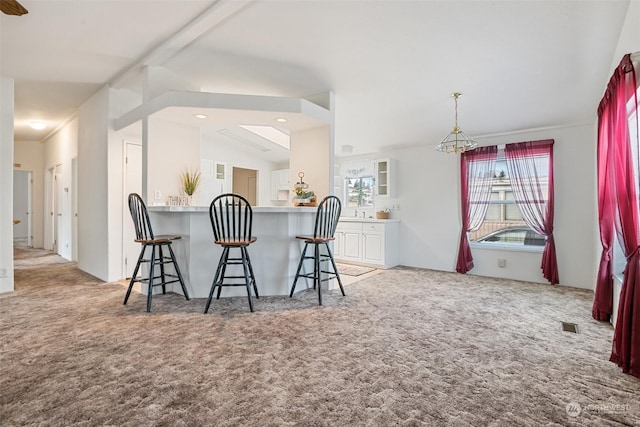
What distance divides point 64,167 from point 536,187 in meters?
8.42

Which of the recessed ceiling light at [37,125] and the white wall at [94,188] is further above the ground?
the recessed ceiling light at [37,125]

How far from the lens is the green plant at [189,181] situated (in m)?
3.94

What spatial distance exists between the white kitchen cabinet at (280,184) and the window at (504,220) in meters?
4.19

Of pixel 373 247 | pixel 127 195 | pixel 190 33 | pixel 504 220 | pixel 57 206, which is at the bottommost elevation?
pixel 373 247

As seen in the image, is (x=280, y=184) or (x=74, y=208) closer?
(x=74, y=208)

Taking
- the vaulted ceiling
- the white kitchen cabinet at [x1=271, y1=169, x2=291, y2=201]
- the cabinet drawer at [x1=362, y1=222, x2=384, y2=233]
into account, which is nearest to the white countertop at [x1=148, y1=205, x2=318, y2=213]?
the vaulted ceiling

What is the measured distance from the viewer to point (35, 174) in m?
7.50


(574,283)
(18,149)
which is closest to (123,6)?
(574,283)

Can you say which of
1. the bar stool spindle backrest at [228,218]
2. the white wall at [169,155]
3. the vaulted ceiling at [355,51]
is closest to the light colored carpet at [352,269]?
the bar stool spindle backrest at [228,218]

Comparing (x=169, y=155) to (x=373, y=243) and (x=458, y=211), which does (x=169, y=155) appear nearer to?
(x=373, y=243)

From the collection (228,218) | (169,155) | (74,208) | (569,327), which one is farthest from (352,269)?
(74,208)

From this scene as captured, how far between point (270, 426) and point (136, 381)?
34.6 inches

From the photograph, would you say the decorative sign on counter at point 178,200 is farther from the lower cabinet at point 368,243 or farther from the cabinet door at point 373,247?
the cabinet door at point 373,247

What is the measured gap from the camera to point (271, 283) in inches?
139
